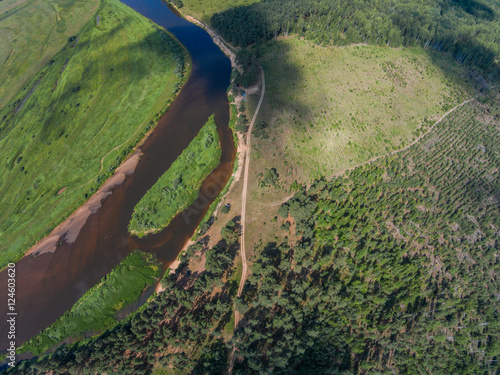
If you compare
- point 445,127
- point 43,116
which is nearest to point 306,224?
point 445,127

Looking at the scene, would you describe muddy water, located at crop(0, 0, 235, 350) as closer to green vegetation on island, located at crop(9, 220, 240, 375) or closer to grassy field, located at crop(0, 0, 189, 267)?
grassy field, located at crop(0, 0, 189, 267)

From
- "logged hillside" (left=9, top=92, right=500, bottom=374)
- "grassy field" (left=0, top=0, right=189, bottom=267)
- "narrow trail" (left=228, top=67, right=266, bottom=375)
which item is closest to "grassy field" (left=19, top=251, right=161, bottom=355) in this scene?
"logged hillside" (left=9, top=92, right=500, bottom=374)

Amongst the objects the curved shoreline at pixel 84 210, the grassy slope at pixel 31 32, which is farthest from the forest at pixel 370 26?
the grassy slope at pixel 31 32

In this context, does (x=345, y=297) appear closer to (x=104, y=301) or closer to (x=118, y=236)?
(x=104, y=301)

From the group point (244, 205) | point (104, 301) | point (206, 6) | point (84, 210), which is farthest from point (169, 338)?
point (206, 6)

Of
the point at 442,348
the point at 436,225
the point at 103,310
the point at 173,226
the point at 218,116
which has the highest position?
the point at 218,116

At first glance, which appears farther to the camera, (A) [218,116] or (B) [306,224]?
(A) [218,116]

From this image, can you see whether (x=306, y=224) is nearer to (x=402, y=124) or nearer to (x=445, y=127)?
Result: (x=402, y=124)
